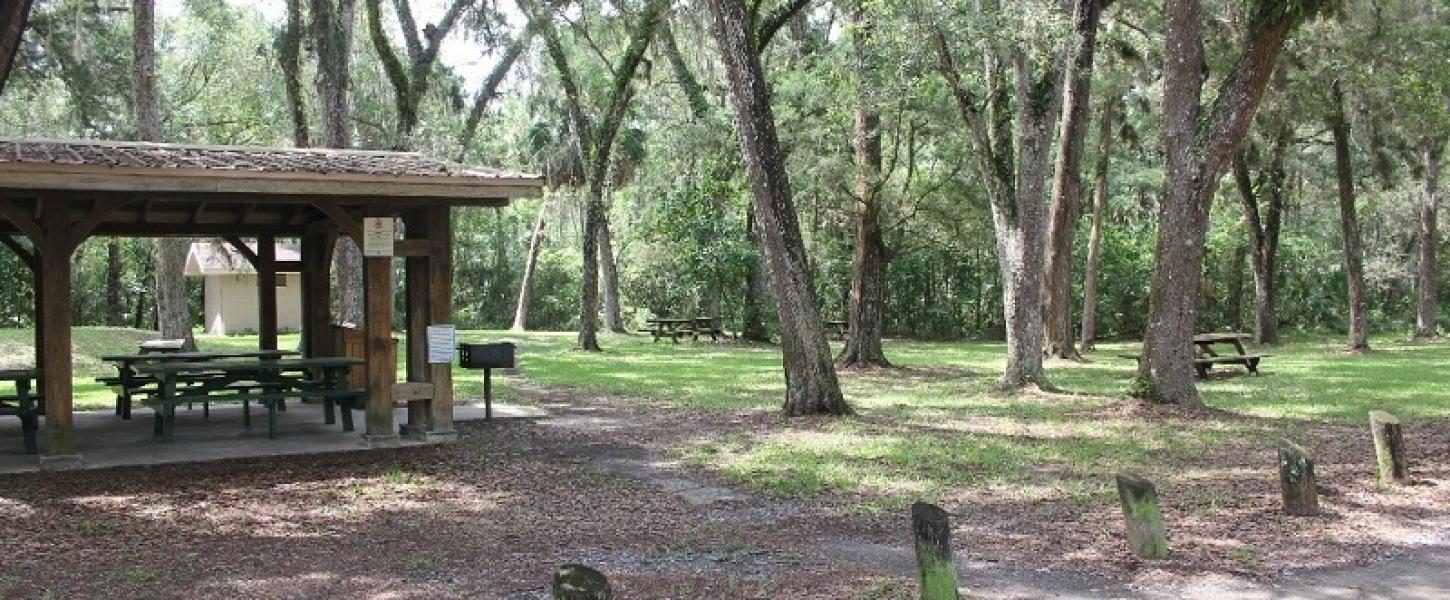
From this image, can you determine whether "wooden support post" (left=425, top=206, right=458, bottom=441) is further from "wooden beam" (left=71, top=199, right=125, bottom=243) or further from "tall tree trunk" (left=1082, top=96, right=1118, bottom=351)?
"tall tree trunk" (left=1082, top=96, right=1118, bottom=351)

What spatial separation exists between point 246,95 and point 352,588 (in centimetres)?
2468

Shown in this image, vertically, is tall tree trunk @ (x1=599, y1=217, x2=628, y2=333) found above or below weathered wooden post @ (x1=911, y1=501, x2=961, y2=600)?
above

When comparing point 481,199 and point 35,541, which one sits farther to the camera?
point 481,199

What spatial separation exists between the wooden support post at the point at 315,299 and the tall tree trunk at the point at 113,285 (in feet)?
86.8

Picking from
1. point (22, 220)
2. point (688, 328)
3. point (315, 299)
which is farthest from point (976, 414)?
point (688, 328)

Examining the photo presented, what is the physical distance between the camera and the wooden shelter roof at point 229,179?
25.4 feet

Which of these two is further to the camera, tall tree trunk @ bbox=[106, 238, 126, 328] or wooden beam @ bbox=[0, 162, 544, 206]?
tall tree trunk @ bbox=[106, 238, 126, 328]

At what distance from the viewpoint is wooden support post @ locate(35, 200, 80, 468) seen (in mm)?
8359

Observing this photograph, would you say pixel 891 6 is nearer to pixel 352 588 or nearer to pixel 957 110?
pixel 957 110

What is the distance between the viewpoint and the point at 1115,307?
30188 mm

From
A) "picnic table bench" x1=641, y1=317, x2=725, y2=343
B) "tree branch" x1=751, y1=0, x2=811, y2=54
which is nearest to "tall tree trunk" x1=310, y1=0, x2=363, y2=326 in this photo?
"tree branch" x1=751, y1=0, x2=811, y2=54

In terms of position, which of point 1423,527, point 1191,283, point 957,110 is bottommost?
point 1423,527

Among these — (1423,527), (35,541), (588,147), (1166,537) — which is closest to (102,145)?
(35,541)

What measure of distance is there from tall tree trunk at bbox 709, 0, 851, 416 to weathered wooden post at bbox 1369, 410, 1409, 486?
5235 millimetres
